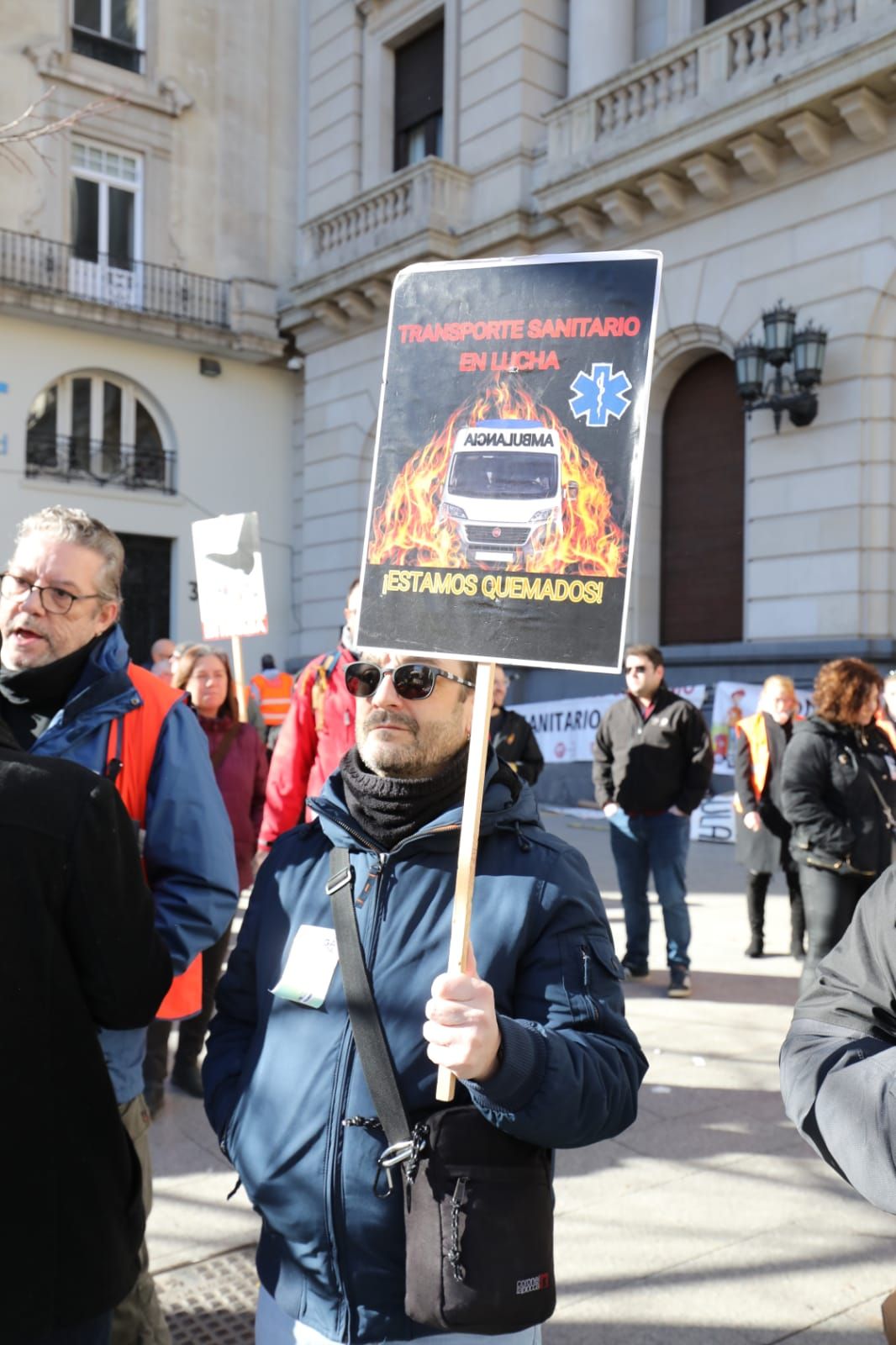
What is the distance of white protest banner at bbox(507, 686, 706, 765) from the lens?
1416cm

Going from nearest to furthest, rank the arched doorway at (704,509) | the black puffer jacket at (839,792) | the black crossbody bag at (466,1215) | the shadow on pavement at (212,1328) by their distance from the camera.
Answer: the black crossbody bag at (466,1215), the shadow on pavement at (212,1328), the black puffer jacket at (839,792), the arched doorway at (704,509)

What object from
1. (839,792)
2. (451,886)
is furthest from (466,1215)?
(839,792)

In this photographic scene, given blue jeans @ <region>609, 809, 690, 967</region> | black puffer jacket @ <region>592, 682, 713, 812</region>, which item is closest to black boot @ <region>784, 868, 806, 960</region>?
blue jeans @ <region>609, 809, 690, 967</region>

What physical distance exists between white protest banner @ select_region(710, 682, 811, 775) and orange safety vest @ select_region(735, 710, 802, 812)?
5.05 meters

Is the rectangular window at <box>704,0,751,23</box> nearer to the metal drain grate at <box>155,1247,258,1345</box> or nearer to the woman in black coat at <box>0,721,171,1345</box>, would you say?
the metal drain grate at <box>155,1247,258,1345</box>

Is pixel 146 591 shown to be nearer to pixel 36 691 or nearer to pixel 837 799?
pixel 837 799

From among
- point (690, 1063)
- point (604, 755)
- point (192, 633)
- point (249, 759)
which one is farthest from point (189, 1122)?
point (192, 633)

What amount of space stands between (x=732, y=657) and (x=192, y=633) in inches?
440

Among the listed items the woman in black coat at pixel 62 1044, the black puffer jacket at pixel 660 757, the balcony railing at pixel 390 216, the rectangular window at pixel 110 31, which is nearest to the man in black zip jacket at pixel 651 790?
the black puffer jacket at pixel 660 757

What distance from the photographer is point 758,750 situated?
24.2 ft

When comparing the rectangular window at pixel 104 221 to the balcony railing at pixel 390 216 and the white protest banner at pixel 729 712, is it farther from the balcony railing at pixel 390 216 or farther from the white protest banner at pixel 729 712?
the white protest banner at pixel 729 712

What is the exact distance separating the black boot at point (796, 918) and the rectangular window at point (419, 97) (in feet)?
51.7

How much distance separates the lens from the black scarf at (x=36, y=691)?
258 centimetres

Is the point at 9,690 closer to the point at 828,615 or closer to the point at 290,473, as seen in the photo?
the point at 828,615
